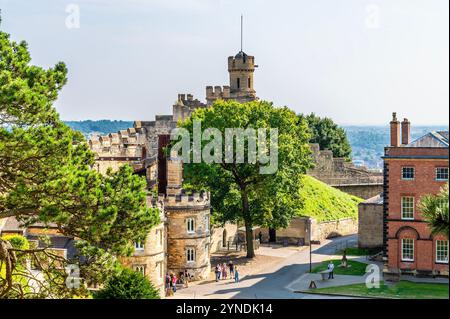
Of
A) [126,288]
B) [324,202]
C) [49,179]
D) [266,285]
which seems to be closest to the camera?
[49,179]

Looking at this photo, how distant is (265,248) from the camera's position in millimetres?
59156

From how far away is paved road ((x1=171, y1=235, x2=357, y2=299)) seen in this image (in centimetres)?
4299

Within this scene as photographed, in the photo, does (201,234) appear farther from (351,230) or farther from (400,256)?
(351,230)

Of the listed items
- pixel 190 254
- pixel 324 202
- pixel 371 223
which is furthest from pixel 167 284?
pixel 324 202

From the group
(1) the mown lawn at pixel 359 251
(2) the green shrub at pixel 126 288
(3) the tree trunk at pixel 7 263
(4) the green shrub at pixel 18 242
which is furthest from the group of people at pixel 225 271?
(3) the tree trunk at pixel 7 263

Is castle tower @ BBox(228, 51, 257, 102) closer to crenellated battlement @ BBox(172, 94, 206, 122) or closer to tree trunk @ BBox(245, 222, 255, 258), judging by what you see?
crenellated battlement @ BBox(172, 94, 206, 122)

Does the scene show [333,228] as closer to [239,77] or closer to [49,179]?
[239,77]

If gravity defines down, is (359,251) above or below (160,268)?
below

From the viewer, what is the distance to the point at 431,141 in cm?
4459

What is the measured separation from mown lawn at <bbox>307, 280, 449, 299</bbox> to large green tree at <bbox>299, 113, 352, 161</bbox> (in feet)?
152

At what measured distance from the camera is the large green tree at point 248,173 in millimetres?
53344

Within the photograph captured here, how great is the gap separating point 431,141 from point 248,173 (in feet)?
44.7

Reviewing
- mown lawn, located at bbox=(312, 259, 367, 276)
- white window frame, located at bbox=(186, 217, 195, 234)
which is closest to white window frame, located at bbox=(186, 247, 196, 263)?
white window frame, located at bbox=(186, 217, 195, 234)
